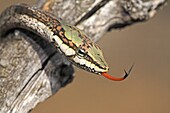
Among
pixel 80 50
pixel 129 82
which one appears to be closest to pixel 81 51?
pixel 80 50

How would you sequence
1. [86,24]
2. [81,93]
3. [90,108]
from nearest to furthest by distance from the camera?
1. [86,24]
2. [90,108]
3. [81,93]

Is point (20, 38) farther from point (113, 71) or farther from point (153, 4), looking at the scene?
point (113, 71)

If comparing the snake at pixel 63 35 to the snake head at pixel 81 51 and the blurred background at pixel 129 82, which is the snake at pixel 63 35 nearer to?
the snake head at pixel 81 51

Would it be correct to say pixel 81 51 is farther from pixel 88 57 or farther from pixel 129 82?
pixel 129 82

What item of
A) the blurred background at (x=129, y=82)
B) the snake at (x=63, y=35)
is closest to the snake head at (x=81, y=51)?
the snake at (x=63, y=35)

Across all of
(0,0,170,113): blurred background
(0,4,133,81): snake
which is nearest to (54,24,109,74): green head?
(0,4,133,81): snake

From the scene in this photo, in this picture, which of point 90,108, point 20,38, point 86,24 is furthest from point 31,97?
point 90,108
